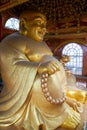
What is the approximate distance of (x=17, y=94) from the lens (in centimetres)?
126

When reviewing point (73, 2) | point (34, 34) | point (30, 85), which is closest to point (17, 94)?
point (30, 85)

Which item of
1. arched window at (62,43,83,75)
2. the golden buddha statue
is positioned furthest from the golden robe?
arched window at (62,43,83,75)

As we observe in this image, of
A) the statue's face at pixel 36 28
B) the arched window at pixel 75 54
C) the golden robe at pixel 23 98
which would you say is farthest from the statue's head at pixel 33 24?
the arched window at pixel 75 54

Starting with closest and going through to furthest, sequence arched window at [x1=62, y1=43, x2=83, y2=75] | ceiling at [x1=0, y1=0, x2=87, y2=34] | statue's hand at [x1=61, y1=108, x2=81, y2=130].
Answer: statue's hand at [x1=61, y1=108, x2=81, y2=130]
ceiling at [x1=0, y1=0, x2=87, y2=34]
arched window at [x1=62, y1=43, x2=83, y2=75]

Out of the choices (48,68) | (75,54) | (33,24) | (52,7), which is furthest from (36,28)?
(75,54)

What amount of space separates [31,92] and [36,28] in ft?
1.19

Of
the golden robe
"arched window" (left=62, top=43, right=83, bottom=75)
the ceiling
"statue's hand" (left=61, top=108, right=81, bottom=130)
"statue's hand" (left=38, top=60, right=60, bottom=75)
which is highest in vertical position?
the ceiling

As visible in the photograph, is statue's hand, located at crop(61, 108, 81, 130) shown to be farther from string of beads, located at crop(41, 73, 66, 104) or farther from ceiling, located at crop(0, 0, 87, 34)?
ceiling, located at crop(0, 0, 87, 34)

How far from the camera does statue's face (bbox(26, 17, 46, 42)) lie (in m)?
1.36

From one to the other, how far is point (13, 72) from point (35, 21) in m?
0.31

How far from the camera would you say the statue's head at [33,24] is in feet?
4.44

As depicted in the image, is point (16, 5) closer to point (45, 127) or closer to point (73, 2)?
point (73, 2)

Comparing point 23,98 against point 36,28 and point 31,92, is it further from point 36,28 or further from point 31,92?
point 36,28

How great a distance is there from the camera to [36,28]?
138 centimetres
